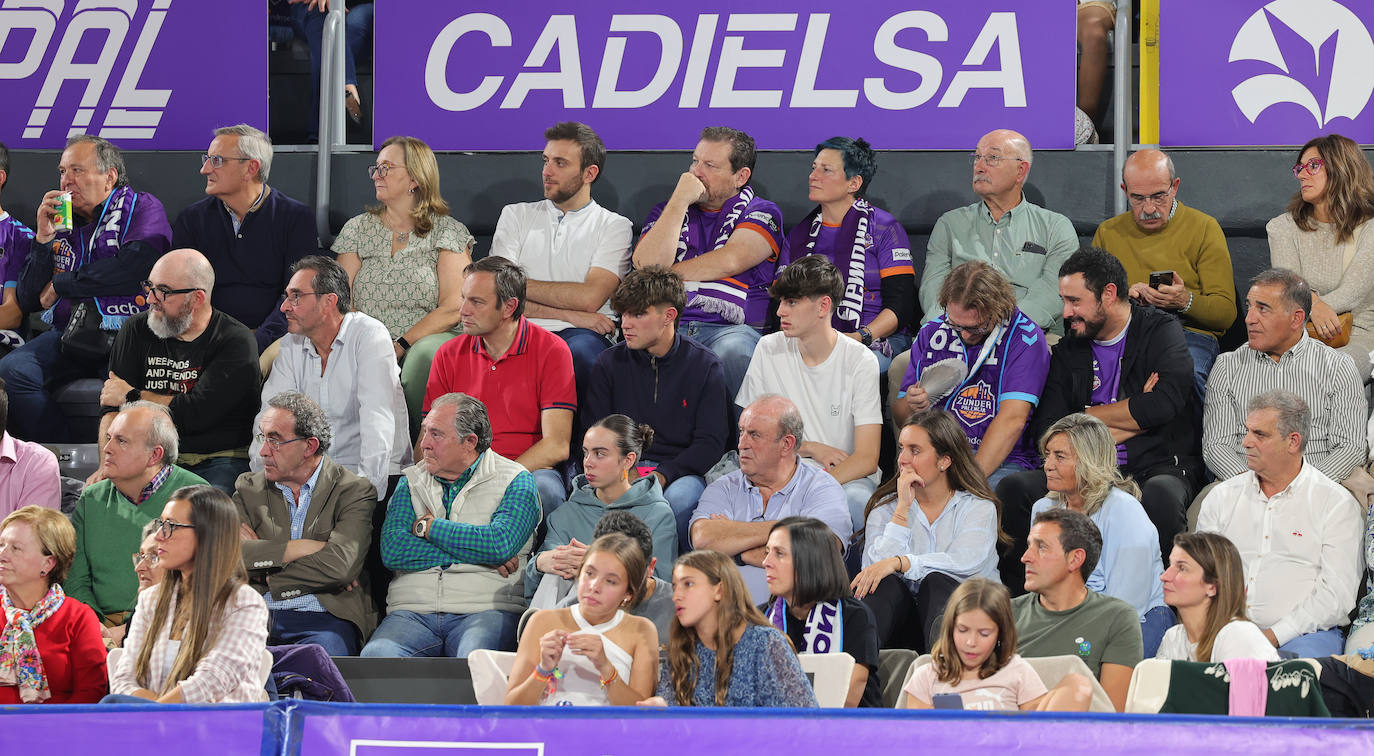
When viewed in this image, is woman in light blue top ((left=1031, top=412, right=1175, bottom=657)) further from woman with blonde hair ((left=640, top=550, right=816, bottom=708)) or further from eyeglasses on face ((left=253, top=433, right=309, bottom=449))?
eyeglasses on face ((left=253, top=433, right=309, bottom=449))

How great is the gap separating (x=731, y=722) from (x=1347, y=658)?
2.14 m

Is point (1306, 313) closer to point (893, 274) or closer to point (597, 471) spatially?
point (893, 274)

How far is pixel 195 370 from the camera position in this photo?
6219 millimetres

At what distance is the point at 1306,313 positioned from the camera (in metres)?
6.04

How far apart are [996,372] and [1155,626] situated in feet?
4.30

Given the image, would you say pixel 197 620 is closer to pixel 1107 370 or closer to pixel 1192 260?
pixel 1107 370

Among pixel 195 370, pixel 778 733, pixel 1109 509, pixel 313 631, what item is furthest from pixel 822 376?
pixel 778 733

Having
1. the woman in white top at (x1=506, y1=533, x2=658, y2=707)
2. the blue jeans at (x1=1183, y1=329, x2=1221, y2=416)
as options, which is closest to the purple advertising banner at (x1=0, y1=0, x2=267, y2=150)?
the woman in white top at (x1=506, y1=533, x2=658, y2=707)

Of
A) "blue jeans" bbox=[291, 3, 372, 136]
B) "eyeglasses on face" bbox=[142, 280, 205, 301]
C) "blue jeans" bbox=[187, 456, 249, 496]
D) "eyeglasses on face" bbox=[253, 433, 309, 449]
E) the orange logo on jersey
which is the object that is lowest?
"blue jeans" bbox=[187, 456, 249, 496]

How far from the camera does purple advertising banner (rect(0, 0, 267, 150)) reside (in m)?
7.50

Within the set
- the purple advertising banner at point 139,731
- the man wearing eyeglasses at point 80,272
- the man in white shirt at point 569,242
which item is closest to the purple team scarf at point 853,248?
the man in white shirt at point 569,242

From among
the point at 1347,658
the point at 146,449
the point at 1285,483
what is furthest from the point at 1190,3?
the point at 146,449

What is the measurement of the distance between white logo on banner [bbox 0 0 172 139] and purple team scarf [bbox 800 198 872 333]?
3.16 m

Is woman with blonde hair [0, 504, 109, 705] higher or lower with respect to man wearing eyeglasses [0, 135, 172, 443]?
lower
